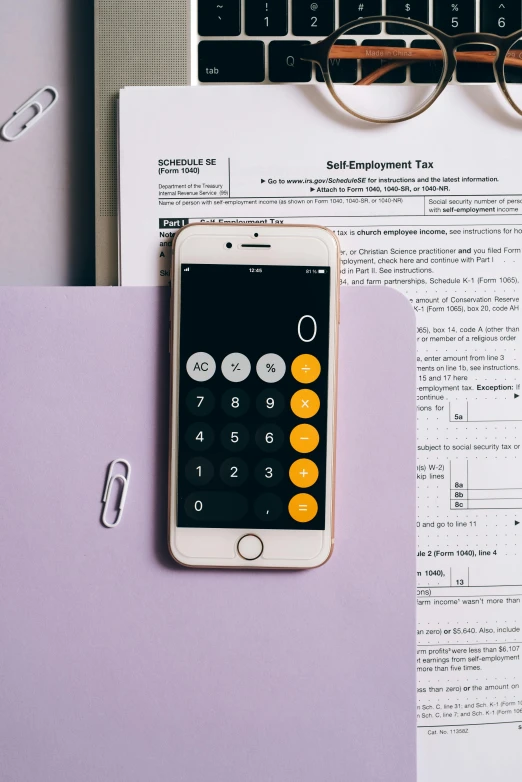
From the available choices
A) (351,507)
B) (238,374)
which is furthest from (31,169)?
(351,507)

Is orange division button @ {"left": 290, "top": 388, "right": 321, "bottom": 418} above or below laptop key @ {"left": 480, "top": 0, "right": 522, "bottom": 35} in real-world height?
below

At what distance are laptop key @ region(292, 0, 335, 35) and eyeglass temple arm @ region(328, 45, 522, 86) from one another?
0.02m

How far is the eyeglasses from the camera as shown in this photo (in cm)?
37

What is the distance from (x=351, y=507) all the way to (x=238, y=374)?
0.35 feet

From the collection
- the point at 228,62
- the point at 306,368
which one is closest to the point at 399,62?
the point at 228,62

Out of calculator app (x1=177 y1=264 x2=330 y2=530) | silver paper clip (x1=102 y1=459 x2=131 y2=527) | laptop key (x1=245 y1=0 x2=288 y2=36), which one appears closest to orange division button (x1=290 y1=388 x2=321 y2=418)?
calculator app (x1=177 y1=264 x2=330 y2=530)

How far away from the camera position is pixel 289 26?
14.9 inches

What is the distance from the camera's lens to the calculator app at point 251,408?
1.13ft

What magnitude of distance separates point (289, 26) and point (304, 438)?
269mm

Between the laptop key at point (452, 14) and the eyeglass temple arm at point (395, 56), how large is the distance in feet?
0.06

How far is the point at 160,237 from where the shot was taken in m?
0.37

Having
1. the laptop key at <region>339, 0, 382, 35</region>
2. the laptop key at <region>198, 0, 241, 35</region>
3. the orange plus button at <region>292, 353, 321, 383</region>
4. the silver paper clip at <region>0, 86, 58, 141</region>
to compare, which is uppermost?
the laptop key at <region>339, 0, 382, 35</region>

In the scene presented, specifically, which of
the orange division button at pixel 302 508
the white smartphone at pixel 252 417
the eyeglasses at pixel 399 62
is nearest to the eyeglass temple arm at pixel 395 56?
the eyeglasses at pixel 399 62

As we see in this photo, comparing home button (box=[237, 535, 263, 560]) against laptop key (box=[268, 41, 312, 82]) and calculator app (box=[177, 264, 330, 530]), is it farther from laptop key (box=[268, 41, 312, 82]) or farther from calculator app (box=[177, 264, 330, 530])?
laptop key (box=[268, 41, 312, 82])
